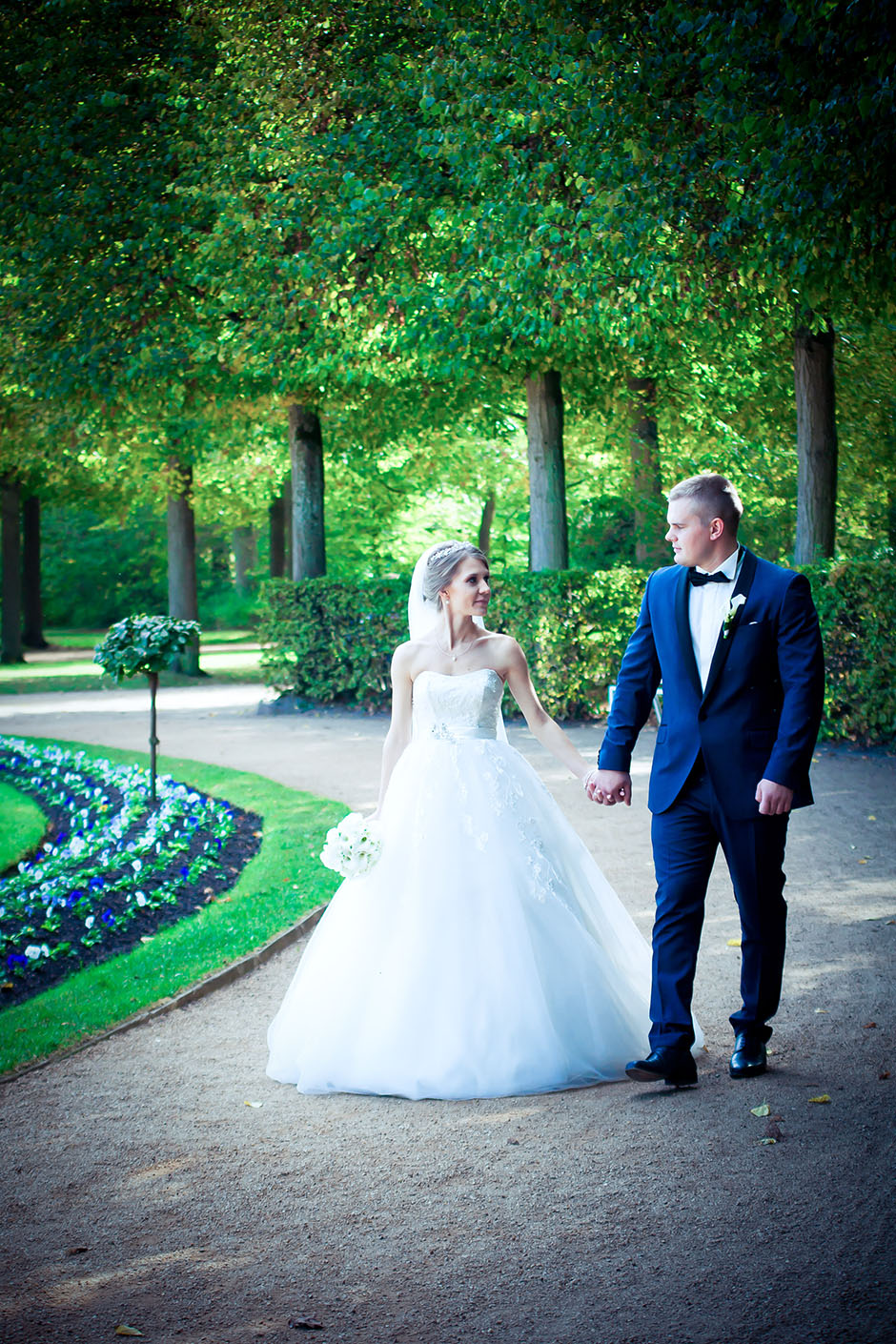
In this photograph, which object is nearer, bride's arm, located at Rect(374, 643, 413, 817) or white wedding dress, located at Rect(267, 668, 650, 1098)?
white wedding dress, located at Rect(267, 668, 650, 1098)

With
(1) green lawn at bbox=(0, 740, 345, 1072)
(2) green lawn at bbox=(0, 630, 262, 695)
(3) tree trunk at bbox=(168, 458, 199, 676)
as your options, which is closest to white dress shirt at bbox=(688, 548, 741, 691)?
(1) green lawn at bbox=(0, 740, 345, 1072)

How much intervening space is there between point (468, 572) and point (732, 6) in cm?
749

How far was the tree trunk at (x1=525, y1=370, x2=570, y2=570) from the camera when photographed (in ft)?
56.5

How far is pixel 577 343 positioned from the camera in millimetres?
14953

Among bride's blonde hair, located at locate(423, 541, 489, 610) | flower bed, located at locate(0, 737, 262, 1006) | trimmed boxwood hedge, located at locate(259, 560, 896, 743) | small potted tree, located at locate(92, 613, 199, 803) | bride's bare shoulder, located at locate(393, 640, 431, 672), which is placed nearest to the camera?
bride's blonde hair, located at locate(423, 541, 489, 610)

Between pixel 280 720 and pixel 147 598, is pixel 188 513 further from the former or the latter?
pixel 147 598

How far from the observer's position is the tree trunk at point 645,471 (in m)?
19.3

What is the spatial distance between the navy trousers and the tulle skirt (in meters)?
0.39

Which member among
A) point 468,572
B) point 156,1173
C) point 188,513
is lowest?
point 156,1173

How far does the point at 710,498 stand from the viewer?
4629 mm

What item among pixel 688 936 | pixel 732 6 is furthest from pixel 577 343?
pixel 688 936

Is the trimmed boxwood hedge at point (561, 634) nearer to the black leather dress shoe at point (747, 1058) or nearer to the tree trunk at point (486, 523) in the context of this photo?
the black leather dress shoe at point (747, 1058)

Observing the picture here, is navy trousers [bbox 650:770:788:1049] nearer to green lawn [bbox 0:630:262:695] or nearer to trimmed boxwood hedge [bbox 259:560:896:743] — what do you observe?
trimmed boxwood hedge [bbox 259:560:896:743]

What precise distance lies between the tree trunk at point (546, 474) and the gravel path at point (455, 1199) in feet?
38.5
